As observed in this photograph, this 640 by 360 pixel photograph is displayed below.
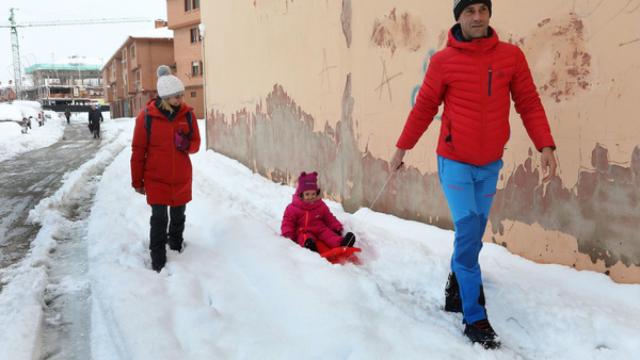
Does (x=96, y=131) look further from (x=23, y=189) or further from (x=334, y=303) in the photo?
(x=334, y=303)

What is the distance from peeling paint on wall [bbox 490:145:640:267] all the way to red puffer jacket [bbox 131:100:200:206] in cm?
269

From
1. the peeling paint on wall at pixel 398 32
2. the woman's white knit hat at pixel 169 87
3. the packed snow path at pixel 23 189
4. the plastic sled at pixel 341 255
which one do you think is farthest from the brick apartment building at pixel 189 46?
the plastic sled at pixel 341 255

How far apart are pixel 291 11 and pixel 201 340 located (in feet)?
19.1

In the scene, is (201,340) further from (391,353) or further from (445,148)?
(445,148)

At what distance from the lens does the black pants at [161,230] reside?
422 centimetres

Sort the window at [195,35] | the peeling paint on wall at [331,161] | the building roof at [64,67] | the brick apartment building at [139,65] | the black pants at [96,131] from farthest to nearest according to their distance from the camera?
the building roof at [64,67] → the brick apartment building at [139,65] → the window at [195,35] → the black pants at [96,131] → the peeling paint on wall at [331,161]

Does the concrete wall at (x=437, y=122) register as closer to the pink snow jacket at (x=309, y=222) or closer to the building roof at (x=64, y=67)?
the pink snow jacket at (x=309, y=222)

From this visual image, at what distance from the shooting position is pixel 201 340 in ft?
9.44

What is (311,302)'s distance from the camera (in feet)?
10.7

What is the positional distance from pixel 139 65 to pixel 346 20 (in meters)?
46.2

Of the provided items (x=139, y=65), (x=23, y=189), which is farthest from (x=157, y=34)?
(x=23, y=189)

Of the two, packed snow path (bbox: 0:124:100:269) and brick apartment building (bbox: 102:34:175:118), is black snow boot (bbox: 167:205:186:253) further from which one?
brick apartment building (bbox: 102:34:175:118)

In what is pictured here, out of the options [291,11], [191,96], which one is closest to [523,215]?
[291,11]

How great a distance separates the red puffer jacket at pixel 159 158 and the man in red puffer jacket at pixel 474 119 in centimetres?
218
